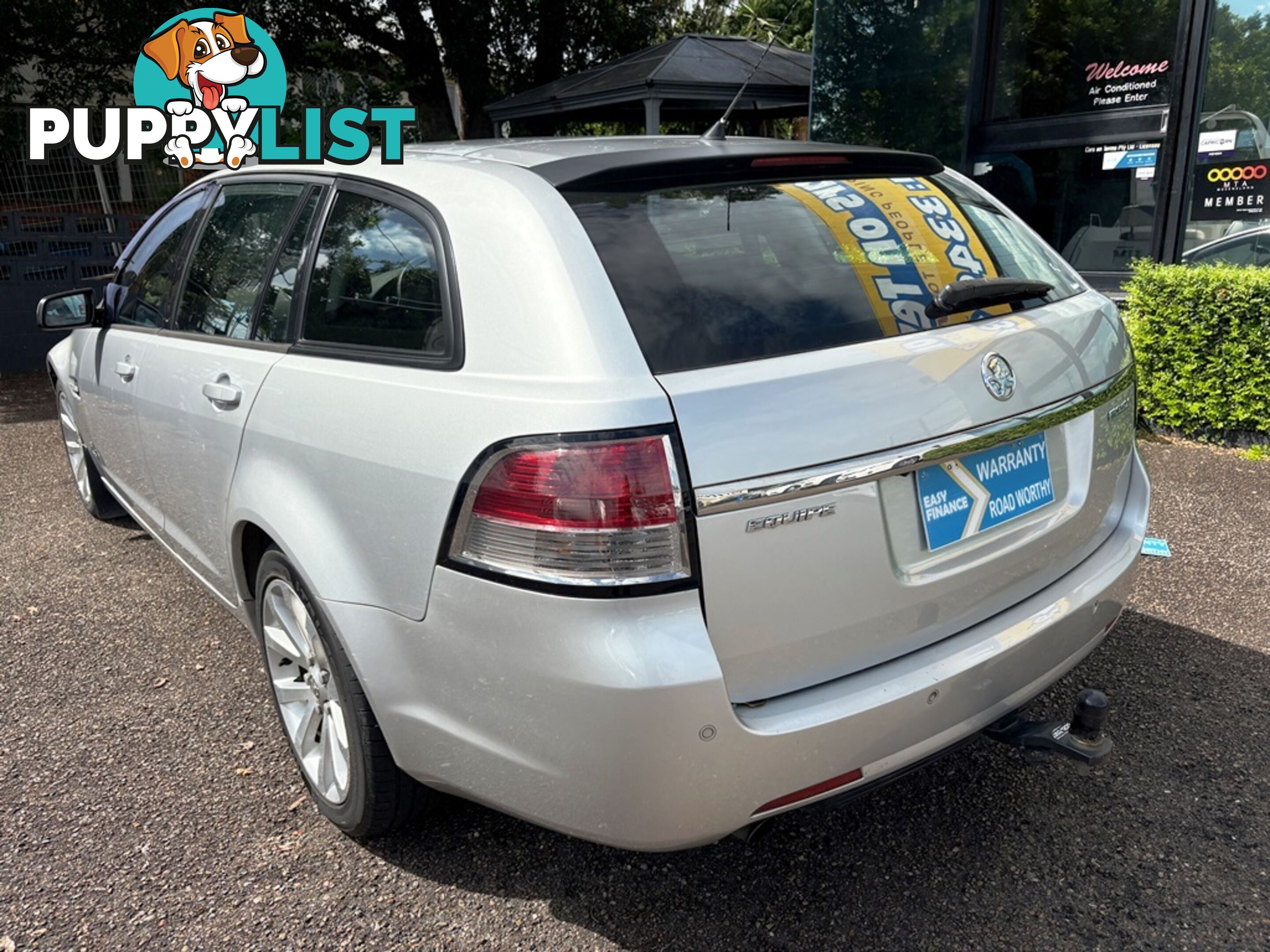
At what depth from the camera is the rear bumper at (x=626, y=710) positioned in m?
1.76

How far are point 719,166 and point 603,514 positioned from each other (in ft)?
3.10

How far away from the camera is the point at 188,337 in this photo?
3.12 meters

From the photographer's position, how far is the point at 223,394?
8.91ft

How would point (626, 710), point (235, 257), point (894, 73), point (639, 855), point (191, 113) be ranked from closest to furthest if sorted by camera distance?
point (626, 710) → point (639, 855) → point (235, 257) → point (894, 73) → point (191, 113)

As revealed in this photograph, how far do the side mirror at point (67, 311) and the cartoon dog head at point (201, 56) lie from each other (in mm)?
7852

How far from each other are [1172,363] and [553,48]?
452 inches

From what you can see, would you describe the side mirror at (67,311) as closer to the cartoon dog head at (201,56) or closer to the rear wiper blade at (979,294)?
the rear wiper blade at (979,294)

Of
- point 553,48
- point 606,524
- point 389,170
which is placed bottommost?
point 606,524

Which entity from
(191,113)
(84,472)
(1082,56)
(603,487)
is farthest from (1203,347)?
(191,113)

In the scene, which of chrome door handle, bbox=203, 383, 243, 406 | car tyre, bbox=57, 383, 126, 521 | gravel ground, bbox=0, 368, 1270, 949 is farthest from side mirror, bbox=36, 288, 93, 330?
chrome door handle, bbox=203, 383, 243, 406

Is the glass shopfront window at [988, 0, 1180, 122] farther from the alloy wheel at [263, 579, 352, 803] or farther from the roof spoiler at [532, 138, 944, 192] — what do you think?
the alloy wheel at [263, 579, 352, 803]

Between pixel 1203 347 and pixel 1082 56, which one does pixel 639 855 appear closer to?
pixel 1203 347

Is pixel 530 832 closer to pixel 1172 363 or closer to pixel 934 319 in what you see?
pixel 934 319

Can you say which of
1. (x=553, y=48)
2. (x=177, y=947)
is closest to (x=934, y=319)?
(x=177, y=947)
